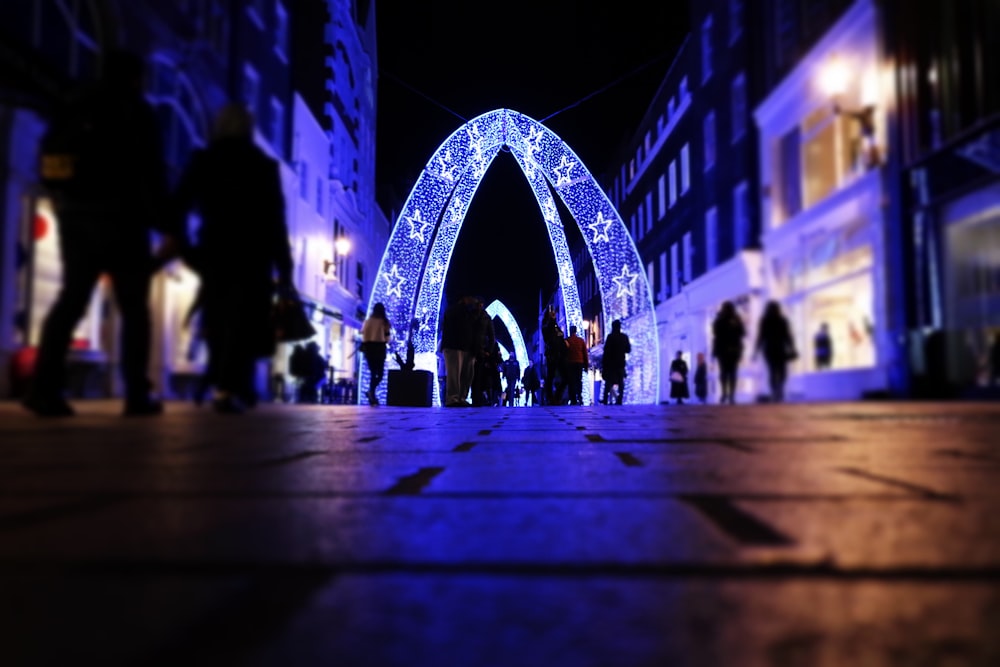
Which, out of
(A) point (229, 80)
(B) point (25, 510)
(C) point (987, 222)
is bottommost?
(B) point (25, 510)

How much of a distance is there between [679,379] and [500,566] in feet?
49.1

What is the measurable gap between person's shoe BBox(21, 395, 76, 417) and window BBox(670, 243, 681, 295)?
23.9 m

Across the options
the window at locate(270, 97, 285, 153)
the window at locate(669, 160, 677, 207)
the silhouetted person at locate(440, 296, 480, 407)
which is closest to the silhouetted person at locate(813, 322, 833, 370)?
the window at locate(270, 97, 285, 153)

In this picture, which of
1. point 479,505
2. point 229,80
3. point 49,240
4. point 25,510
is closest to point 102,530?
point 25,510

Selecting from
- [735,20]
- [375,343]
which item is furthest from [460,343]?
[735,20]

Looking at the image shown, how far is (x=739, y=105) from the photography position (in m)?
11.1

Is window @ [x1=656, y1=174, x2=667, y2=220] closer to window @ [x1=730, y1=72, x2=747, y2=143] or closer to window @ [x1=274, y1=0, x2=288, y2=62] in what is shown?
window @ [x1=730, y1=72, x2=747, y2=143]

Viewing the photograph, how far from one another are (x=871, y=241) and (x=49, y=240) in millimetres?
11315

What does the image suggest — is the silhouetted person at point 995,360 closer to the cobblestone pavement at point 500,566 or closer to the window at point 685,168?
the cobblestone pavement at point 500,566

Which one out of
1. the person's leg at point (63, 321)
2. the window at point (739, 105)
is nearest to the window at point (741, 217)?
the window at point (739, 105)

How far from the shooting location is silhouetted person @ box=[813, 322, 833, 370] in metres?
6.84

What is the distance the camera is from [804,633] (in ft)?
1.99

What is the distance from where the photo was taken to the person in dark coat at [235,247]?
3.67 meters

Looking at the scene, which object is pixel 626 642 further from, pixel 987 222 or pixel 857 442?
pixel 987 222
